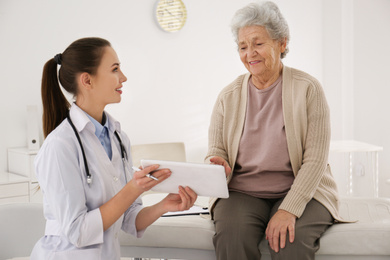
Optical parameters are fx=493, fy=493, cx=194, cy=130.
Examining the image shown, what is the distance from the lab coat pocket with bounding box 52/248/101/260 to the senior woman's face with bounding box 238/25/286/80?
0.96 meters

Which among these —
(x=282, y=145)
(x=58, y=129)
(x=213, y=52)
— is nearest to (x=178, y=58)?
(x=213, y=52)

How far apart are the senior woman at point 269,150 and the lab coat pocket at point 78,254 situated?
0.50 meters

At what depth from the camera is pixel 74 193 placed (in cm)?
145

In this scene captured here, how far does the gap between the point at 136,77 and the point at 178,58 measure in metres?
0.46

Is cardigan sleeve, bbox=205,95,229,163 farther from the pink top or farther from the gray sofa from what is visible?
the gray sofa

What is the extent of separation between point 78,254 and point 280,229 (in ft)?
2.30

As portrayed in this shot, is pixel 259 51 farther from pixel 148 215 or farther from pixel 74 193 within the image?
pixel 74 193

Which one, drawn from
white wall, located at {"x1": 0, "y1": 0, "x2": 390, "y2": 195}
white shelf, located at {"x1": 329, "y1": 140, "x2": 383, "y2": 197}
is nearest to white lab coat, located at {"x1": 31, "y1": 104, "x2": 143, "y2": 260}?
white wall, located at {"x1": 0, "y1": 0, "x2": 390, "y2": 195}

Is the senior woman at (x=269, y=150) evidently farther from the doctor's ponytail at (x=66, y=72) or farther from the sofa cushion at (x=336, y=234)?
the doctor's ponytail at (x=66, y=72)

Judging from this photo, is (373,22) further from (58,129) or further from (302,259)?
(58,129)

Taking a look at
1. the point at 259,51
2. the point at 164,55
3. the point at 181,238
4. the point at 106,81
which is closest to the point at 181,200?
the point at 181,238

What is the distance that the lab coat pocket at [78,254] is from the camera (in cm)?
146

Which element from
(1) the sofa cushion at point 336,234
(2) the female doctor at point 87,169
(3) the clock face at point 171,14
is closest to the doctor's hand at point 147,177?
(2) the female doctor at point 87,169

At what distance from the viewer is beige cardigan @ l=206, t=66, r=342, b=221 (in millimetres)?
1850
